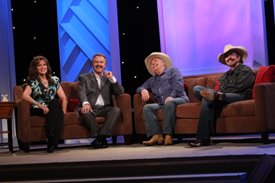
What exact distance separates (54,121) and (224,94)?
1.88 metres

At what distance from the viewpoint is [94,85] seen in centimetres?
565

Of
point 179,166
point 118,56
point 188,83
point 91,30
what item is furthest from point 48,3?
point 179,166

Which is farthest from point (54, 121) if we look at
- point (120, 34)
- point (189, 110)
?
point (120, 34)

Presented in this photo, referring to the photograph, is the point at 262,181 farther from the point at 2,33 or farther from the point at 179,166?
the point at 2,33

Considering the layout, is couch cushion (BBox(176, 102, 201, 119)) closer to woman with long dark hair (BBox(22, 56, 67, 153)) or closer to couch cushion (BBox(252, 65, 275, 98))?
couch cushion (BBox(252, 65, 275, 98))

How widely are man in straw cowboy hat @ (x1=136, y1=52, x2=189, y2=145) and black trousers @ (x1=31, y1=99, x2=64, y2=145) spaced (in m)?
0.95

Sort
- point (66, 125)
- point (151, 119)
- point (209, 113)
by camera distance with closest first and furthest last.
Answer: point (209, 113) → point (151, 119) → point (66, 125)

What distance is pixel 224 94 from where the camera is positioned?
4633 millimetres

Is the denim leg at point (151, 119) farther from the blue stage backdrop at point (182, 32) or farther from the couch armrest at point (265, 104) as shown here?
the blue stage backdrop at point (182, 32)

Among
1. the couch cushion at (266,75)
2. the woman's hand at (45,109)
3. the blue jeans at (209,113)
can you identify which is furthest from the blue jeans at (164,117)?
the woman's hand at (45,109)

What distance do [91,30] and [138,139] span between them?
248cm

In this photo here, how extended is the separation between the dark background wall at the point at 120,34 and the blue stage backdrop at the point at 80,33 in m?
0.13

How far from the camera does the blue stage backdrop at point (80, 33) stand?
295 inches

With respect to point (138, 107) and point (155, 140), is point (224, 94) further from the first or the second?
point (138, 107)
